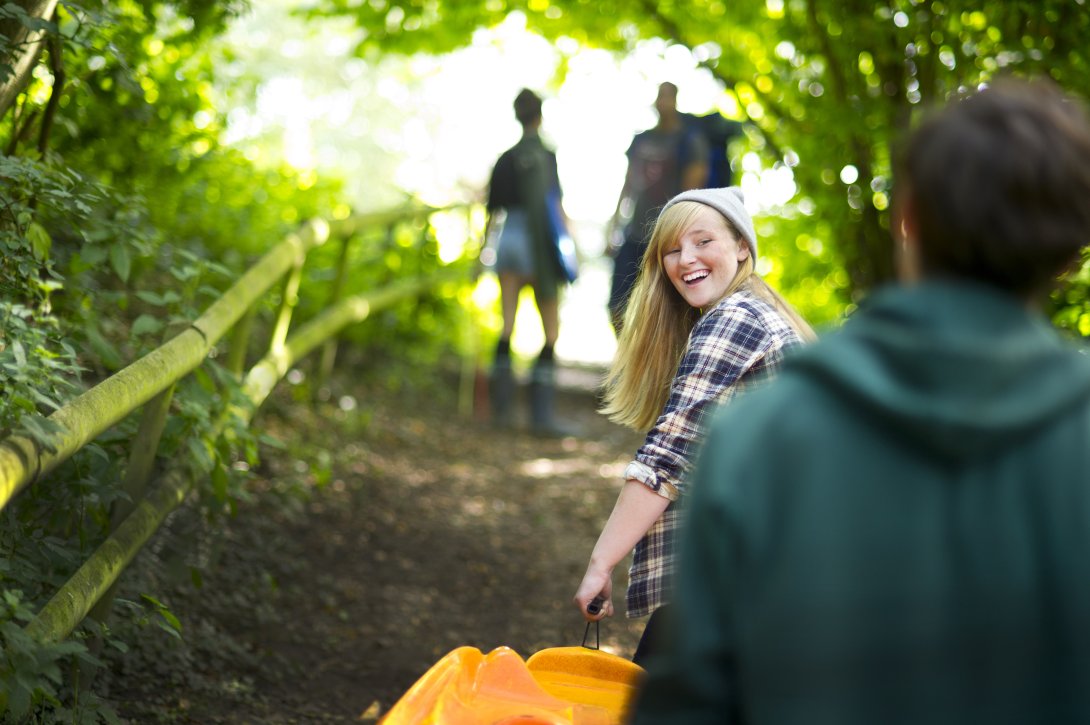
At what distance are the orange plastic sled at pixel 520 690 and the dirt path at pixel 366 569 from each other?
143cm

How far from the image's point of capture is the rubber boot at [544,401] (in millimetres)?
8281

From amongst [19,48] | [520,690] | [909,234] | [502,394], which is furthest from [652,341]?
[502,394]

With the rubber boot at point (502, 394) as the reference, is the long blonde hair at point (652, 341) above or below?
below

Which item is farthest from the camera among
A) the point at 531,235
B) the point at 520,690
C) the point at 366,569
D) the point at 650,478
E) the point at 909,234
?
the point at 531,235

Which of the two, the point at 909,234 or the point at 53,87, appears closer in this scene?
the point at 909,234

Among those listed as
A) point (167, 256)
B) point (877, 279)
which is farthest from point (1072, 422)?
point (877, 279)

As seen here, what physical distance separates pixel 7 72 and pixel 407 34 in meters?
5.42

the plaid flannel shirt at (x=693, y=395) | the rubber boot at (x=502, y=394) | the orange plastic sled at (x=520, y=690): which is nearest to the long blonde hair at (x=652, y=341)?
the plaid flannel shirt at (x=693, y=395)

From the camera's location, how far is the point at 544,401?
329 inches

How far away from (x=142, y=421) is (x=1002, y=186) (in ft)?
8.53

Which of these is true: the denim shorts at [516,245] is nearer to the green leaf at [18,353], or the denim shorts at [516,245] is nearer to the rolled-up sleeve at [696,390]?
the rolled-up sleeve at [696,390]

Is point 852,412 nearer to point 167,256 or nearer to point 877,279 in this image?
point 167,256

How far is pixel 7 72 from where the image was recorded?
296 cm

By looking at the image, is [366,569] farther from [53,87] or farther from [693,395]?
[693,395]
